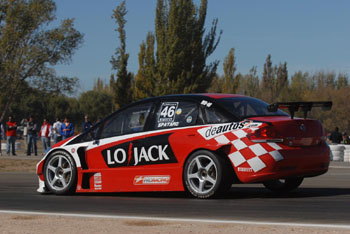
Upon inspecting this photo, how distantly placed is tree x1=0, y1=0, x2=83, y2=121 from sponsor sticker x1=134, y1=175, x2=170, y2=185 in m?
38.5

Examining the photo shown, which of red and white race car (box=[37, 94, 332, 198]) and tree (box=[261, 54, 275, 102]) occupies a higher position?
tree (box=[261, 54, 275, 102])

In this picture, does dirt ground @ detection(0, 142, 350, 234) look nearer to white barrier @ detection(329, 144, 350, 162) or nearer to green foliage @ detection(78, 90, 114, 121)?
white barrier @ detection(329, 144, 350, 162)

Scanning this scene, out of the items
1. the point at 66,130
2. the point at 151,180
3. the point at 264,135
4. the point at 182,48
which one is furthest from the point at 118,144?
A: the point at 182,48

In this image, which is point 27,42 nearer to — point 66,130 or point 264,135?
point 66,130

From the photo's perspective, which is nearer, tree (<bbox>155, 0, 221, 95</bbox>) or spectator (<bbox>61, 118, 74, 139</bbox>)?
spectator (<bbox>61, 118, 74, 139</bbox>)

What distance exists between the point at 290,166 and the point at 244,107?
1105 mm

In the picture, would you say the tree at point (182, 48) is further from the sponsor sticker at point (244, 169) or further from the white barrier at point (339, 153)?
the sponsor sticker at point (244, 169)

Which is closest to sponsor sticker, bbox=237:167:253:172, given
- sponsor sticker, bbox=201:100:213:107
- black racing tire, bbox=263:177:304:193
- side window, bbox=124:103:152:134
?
sponsor sticker, bbox=201:100:213:107

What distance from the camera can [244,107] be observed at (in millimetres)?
8984

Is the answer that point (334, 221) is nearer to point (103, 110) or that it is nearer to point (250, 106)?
point (250, 106)

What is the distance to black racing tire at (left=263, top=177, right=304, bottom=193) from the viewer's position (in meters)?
9.67

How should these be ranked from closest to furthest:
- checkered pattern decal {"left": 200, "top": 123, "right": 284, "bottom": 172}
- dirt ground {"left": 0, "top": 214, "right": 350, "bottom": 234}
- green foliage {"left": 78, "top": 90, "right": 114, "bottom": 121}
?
dirt ground {"left": 0, "top": 214, "right": 350, "bottom": 234} < checkered pattern decal {"left": 200, "top": 123, "right": 284, "bottom": 172} < green foliage {"left": 78, "top": 90, "right": 114, "bottom": 121}

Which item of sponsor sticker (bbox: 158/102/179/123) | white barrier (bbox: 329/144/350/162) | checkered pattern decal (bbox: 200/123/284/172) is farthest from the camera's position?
white barrier (bbox: 329/144/350/162)

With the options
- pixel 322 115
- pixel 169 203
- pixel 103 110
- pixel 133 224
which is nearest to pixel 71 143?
pixel 169 203
